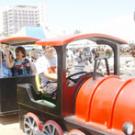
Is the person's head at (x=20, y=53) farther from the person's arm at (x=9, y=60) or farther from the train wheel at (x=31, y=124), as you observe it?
the train wheel at (x=31, y=124)

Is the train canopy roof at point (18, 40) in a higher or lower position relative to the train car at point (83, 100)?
higher

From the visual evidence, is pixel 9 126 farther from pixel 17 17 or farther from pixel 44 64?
pixel 17 17

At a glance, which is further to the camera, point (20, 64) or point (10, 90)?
point (20, 64)

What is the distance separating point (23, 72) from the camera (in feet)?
22.3

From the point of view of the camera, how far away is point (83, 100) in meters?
4.20

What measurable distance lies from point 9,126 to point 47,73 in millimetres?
1532

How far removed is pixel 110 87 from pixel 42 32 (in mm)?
8623

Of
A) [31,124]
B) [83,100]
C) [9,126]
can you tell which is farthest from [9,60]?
[83,100]

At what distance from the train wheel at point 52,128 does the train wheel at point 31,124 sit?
232 millimetres

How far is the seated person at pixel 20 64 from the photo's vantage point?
6.73 m

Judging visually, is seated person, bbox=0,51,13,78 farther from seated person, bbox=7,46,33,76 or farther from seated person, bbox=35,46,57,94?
seated person, bbox=35,46,57,94

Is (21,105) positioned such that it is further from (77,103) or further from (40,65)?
(77,103)

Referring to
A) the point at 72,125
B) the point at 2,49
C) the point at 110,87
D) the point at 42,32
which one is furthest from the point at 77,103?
the point at 42,32

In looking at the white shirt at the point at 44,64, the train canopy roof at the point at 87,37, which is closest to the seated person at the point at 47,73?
the white shirt at the point at 44,64
